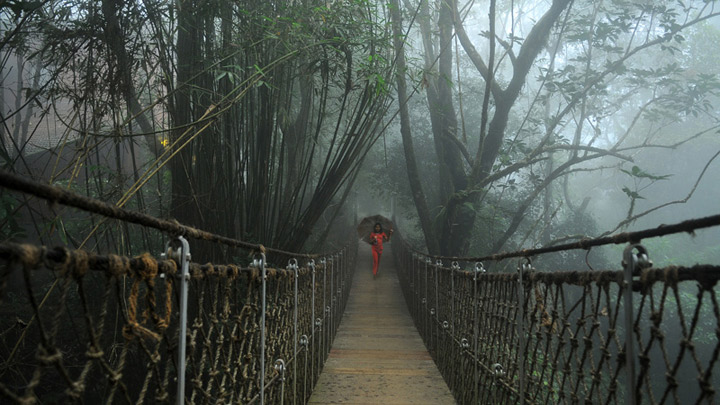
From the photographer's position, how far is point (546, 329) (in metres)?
1.86

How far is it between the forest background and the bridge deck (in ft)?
3.27

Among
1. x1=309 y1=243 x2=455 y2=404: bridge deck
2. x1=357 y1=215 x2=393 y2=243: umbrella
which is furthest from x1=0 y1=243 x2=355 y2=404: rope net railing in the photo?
x1=357 y1=215 x2=393 y2=243: umbrella

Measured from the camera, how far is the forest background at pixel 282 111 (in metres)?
2.85

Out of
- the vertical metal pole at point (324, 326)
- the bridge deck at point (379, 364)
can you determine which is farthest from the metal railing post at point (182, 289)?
the vertical metal pole at point (324, 326)

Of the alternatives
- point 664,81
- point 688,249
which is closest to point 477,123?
point 664,81

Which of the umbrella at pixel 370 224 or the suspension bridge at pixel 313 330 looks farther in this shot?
the umbrella at pixel 370 224

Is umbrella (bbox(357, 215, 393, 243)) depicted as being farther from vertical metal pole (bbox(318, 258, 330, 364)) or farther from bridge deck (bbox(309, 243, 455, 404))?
vertical metal pole (bbox(318, 258, 330, 364))

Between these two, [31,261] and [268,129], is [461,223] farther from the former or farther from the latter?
[31,261]

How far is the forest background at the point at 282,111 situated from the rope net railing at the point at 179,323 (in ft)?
1.83

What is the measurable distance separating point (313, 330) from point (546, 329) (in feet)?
6.89

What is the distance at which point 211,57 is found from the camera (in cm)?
321

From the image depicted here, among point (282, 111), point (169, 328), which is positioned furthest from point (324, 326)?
point (169, 328)

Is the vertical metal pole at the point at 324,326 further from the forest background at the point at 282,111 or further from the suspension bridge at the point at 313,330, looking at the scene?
the forest background at the point at 282,111

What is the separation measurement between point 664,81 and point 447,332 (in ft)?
16.8
